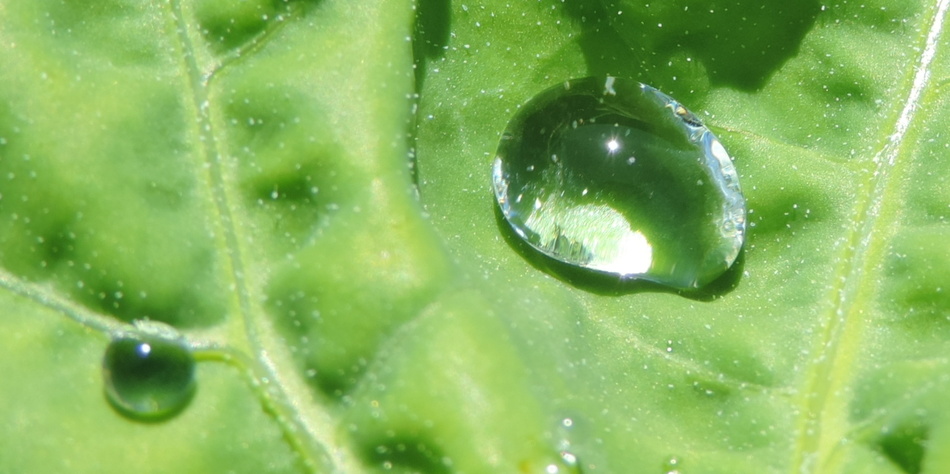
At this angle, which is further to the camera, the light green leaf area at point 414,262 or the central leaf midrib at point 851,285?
the central leaf midrib at point 851,285

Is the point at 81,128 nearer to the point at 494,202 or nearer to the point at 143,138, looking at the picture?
the point at 143,138

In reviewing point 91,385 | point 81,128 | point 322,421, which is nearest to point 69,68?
point 81,128

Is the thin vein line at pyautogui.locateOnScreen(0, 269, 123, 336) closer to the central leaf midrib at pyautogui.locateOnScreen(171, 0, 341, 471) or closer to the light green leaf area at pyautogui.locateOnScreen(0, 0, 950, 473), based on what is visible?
the light green leaf area at pyautogui.locateOnScreen(0, 0, 950, 473)

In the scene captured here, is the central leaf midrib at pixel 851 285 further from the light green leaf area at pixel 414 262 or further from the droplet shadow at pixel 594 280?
the droplet shadow at pixel 594 280

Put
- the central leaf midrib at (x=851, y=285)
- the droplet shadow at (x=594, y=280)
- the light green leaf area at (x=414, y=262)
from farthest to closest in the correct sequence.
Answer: the droplet shadow at (x=594, y=280) → the central leaf midrib at (x=851, y=285) → the light green leaf area at (x=414, y=262)

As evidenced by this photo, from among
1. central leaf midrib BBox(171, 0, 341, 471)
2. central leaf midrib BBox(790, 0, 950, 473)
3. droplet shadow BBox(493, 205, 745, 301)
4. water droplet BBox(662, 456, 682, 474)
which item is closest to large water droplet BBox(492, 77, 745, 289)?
droplet shadow BBox(493, 205, 745, 301)

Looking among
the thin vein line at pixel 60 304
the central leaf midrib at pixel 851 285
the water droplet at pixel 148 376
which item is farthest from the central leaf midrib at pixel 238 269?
the central leaf midrib at pixel 851 285
